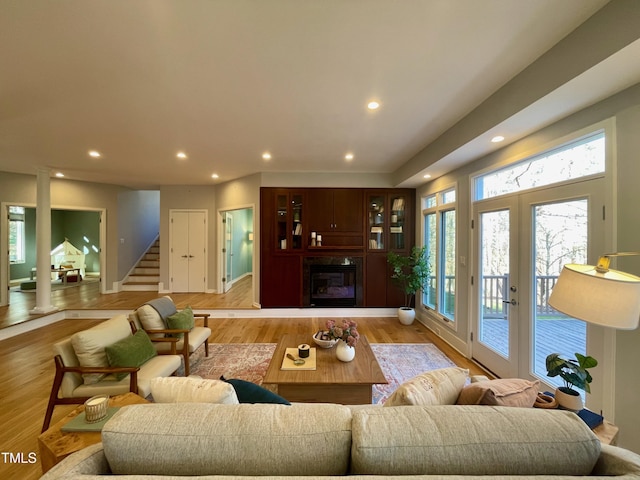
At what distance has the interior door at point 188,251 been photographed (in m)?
6.38

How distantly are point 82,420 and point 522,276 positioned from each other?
355 centimetres

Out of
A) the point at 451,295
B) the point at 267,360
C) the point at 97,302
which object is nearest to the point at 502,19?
the point at 451,295

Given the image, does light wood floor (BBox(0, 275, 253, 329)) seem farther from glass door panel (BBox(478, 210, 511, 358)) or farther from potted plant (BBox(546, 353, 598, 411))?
potted plant (BBox(546, 353, 598, 411))

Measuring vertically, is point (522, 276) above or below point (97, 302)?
above

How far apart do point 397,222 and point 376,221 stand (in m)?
0.43

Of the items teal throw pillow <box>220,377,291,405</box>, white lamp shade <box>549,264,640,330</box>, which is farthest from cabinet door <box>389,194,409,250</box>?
teal throw pillow <box>220,377,291,405</box>

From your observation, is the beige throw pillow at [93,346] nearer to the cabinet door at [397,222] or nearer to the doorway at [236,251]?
the doorway at [236,251]

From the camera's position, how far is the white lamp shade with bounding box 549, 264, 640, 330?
1061 mm

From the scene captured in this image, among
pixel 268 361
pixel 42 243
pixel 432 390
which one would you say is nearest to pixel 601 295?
pixel 432 390

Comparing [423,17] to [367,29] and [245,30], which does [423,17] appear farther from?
[245,30]

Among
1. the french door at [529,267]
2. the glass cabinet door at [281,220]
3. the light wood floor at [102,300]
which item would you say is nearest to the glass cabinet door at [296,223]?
the glass cabinet door at [281,220]

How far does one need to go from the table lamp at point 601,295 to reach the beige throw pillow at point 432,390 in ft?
2.03

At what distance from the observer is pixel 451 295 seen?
4.07 meters

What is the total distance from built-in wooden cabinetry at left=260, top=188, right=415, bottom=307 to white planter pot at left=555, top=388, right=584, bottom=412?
3849 millimetres
